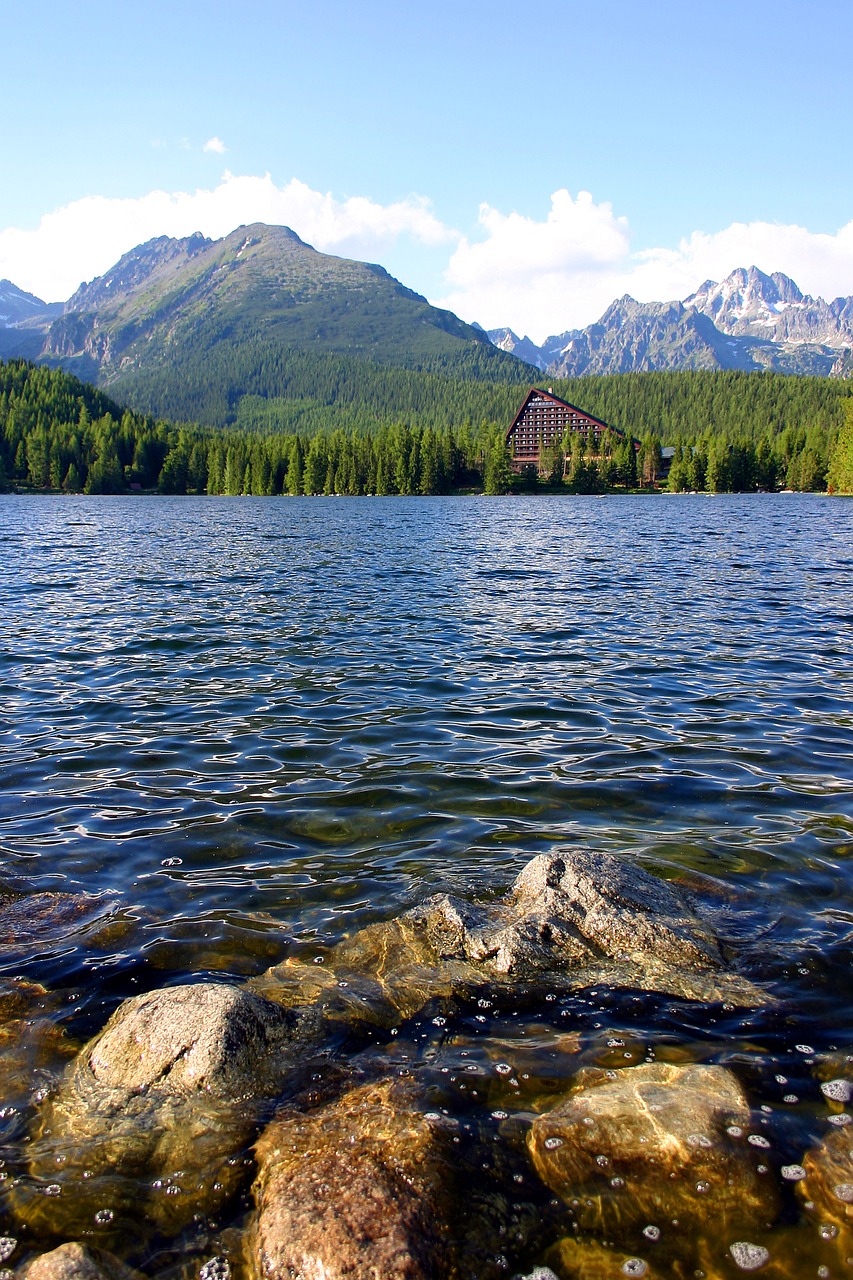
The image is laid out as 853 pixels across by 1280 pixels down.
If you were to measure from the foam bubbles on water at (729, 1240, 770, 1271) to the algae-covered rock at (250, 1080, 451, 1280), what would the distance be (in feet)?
5.76

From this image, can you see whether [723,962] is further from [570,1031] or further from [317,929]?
[317,929]

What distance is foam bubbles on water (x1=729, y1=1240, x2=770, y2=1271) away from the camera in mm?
4691

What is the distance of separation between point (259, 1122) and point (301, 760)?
8.19 metres

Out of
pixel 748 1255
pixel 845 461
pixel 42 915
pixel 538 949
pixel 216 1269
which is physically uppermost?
pixel 845 461

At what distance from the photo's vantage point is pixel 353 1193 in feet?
15.9

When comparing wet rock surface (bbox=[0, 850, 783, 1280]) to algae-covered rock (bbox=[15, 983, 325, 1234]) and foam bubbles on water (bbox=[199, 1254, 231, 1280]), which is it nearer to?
algae-covered rock (bbox=[15, 983, 325, 1234])

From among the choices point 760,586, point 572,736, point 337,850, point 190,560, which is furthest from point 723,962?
point 190,560

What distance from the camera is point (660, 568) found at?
4334cm

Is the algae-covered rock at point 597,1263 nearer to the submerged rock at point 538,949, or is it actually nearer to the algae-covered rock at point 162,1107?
the algae-covered rock at point 162,1107

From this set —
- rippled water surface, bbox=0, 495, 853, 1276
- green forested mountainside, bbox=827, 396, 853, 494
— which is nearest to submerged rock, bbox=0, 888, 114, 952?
rippled water surface, bbox=0, 495, 853, 1276

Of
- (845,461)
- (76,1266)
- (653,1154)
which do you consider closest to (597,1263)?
(653,1154)

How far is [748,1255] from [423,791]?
7.98 m

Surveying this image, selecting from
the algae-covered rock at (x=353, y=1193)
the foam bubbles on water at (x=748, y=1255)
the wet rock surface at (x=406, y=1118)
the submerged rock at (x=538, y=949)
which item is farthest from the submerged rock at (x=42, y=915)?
the foam bubbles on water at (x=748, y=1255)

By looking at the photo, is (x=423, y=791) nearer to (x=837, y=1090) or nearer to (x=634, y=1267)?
(x=837, y=1090)
